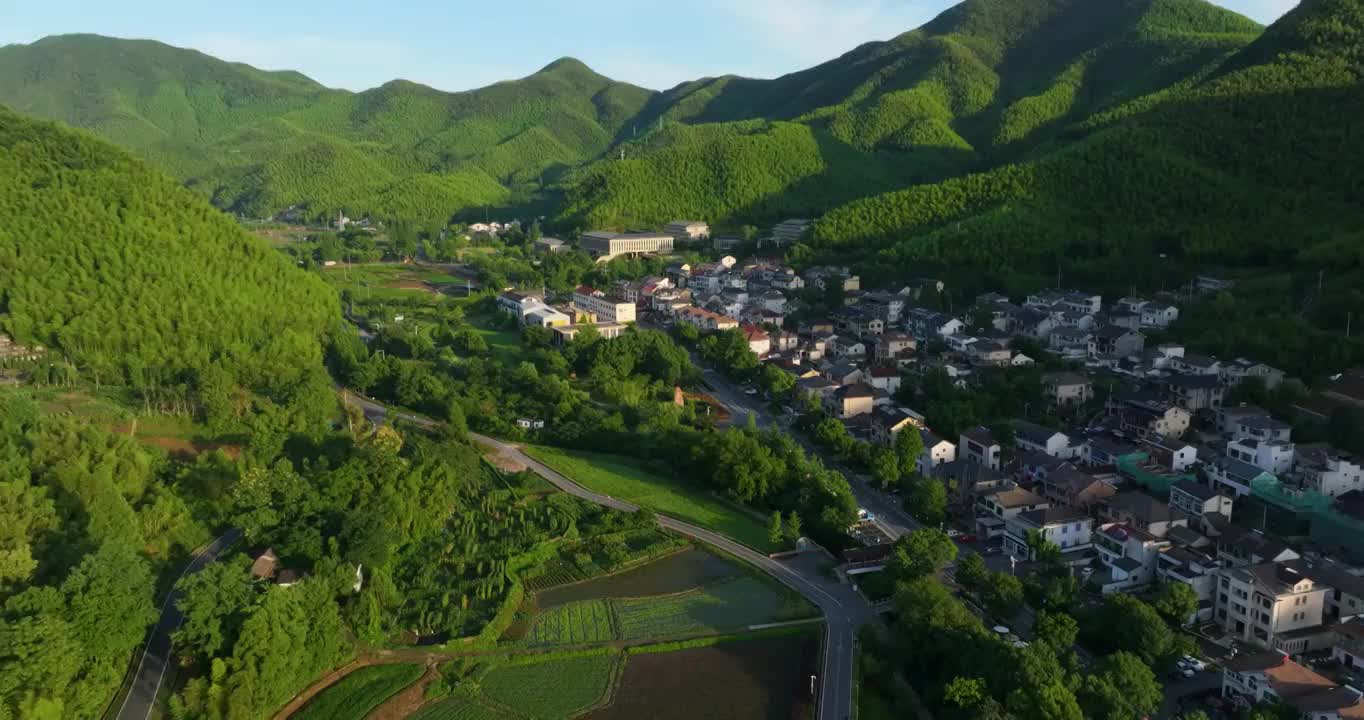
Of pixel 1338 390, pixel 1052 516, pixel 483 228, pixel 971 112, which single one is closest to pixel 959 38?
pixel 971 112

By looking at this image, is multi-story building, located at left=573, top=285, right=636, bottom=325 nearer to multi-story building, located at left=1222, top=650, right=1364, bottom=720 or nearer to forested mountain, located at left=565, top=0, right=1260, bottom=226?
forested mountain, located at left=565, top=0, right=1260, bottom=226

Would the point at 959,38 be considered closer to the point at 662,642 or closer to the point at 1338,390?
the point at 1338,390

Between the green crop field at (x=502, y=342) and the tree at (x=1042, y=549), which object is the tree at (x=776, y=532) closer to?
the tree at (x=1042, y=549)

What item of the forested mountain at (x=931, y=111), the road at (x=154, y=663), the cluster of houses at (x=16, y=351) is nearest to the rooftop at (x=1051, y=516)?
the road at (x=154, y=663)

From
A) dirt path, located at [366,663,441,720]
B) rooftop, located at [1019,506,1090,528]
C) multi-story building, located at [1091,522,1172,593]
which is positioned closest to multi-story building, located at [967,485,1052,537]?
rooftop, located at [1019,506,1090,528]

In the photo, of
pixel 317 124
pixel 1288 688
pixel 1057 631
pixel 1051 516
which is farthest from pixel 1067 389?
pixel 317 124

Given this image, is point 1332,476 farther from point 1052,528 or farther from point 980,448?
point 980,448
